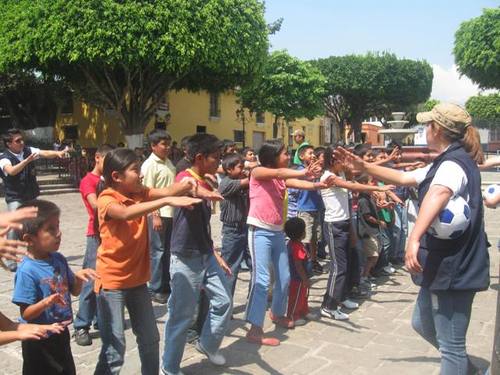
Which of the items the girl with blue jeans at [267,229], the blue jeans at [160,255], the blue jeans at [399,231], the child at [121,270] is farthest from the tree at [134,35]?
the child at [121,270]

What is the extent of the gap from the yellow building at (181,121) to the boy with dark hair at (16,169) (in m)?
17.9

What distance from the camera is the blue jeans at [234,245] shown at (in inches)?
207

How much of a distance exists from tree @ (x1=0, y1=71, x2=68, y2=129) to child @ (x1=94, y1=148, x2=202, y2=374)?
2191cm

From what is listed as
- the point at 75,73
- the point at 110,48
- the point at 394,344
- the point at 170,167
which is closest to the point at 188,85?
the point at 75,73

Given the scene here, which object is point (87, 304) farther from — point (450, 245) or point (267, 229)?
point (450, 245)

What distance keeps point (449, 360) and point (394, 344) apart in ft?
5.19

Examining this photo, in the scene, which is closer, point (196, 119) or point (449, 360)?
point (449, 360)

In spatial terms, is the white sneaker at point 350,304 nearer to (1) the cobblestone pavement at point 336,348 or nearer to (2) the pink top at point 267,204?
(1) the cobblestone pavement at point 336,348

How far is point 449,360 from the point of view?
118 inches

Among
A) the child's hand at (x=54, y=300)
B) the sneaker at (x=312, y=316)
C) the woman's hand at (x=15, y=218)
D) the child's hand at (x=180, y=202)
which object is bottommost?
the sneaker at (x=312, y=316)

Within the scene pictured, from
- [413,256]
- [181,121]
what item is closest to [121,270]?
[413,256]

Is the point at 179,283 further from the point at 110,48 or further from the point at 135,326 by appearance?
the point at 110,48

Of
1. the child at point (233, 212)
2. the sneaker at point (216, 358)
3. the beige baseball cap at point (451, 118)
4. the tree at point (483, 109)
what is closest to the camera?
the beige baseball cap at point (451, 118)

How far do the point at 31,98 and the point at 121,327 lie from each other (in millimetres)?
26563
